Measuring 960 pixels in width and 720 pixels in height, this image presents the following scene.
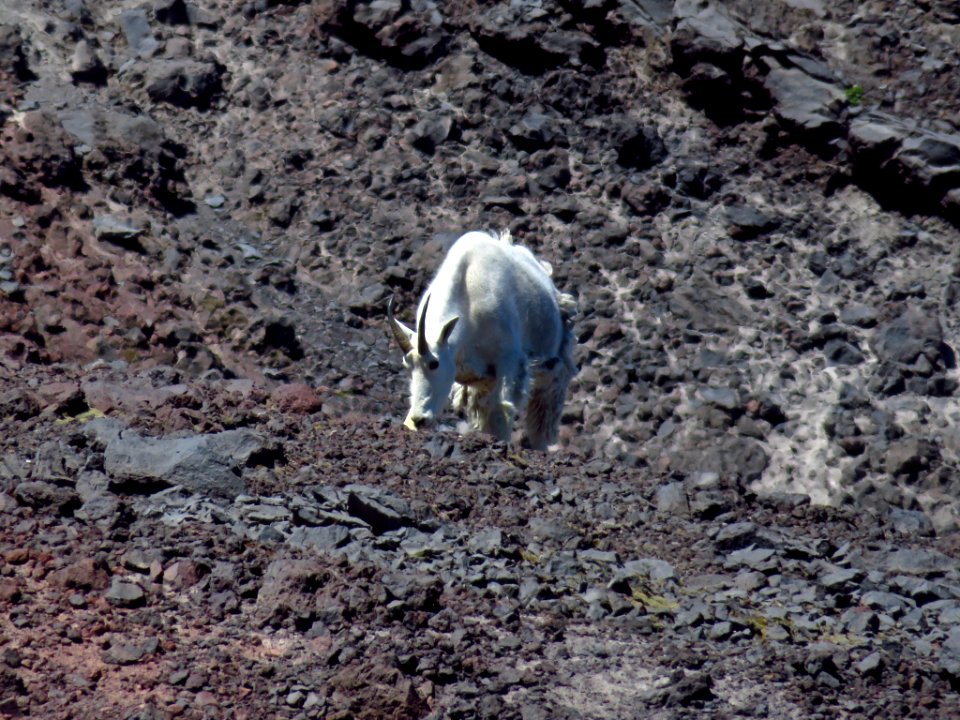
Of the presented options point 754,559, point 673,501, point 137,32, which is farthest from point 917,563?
point 137,32

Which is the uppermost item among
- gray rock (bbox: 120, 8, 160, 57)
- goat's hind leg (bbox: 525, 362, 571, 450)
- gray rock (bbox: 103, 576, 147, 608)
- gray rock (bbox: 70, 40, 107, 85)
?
gray rock (bbox: 120, 8, 160, 57)

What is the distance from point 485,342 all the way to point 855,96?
29.8ft

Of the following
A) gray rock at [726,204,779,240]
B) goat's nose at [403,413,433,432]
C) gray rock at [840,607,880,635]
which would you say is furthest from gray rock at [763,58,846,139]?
gray rock at [840,607,880,635]

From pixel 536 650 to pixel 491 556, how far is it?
3.80 feet

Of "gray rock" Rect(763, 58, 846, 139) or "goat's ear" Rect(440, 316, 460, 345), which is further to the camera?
"gray rock" Rect(763, 58, 846, 139)

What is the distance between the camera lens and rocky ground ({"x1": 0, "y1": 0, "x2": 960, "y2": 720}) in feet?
21.3

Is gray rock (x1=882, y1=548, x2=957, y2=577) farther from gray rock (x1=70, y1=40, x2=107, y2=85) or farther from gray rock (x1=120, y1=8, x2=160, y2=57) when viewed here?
gray rock (x1=120, y1=8, x2=160, y2=57)

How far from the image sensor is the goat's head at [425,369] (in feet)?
35.6

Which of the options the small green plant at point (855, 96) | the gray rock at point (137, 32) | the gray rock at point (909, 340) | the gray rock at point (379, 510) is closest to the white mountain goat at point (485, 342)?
the gray rock at point (379, 510)

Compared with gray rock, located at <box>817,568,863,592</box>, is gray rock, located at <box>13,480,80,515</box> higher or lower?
higher

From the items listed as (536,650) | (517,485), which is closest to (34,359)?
(517,485)

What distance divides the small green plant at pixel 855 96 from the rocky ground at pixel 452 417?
0.05 meters

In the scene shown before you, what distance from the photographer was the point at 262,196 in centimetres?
1750

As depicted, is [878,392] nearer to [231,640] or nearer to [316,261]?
[316,261]
